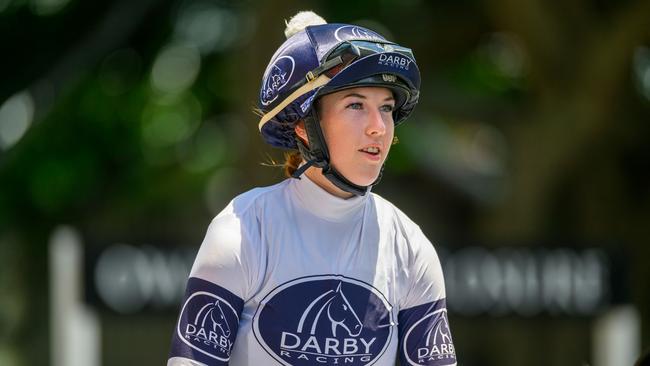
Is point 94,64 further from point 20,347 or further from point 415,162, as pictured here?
point 20,347

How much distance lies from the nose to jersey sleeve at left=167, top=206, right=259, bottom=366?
427mm

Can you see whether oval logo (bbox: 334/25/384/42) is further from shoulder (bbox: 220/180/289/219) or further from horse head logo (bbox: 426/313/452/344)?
horse head logo (bbox: 426/313/452/344)

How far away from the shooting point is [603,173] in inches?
466

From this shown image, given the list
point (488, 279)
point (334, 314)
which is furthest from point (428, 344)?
point (488, 279)

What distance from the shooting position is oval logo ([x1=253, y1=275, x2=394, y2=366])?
9.79 ft

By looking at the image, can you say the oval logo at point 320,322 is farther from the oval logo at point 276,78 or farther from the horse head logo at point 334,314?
the oval logo at point 276,78

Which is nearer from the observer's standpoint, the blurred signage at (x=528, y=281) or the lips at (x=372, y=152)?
the lips at (x=372, y=152)

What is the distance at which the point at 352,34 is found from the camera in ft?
10.2

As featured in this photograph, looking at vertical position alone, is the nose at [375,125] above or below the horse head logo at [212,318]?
above

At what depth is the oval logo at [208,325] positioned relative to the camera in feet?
9.61

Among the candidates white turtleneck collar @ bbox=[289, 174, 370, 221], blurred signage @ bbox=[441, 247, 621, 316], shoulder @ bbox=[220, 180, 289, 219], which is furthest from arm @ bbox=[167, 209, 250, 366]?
blurred signage @ bbox=[441, 247, 621, 316]

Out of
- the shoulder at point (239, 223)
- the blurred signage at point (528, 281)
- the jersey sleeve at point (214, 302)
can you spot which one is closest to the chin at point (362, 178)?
the shoulder at point (239, 223)

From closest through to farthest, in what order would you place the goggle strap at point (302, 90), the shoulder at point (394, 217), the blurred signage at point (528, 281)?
the goggle strap at point (302, 90) → the shoulder at point (394, 217) → the blurred signage at point (528, 281)

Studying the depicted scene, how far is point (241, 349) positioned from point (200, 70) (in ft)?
31.6
